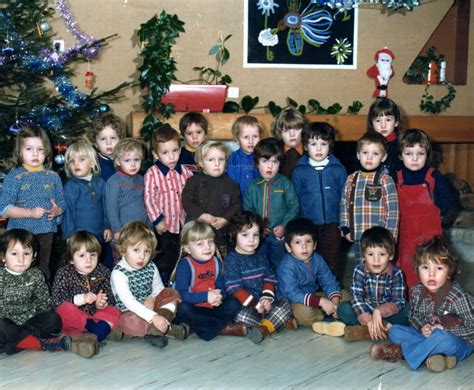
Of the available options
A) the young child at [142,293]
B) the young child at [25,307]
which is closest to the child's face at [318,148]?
the young child at [142,293]

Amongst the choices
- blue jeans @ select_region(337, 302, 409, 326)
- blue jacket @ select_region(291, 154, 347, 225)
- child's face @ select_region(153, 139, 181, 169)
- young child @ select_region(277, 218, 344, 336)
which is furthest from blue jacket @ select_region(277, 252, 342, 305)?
child's face @ select_region(153, 139, 181, 169)

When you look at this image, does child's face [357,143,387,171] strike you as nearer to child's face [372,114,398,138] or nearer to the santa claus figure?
child's face [372,114,398,138]

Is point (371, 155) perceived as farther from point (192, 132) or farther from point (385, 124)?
point (192, 132)

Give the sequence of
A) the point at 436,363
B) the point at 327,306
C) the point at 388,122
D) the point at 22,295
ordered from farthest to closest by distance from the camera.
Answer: the point at 388,122 < the point at 327,306 < the point at 22,295 < the point at 436,363

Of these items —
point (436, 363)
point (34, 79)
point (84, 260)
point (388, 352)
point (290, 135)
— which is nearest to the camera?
point (436, 363)

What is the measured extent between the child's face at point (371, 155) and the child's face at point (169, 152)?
120cm

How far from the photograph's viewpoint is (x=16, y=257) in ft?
13.4

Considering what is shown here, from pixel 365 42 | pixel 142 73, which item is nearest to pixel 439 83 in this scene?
pixel 365 42

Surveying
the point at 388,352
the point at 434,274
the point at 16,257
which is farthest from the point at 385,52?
the point at 16,257

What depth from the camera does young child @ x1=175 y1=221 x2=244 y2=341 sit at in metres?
4.33

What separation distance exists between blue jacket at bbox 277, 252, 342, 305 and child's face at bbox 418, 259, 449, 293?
76cm

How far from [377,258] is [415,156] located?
30.8 inches

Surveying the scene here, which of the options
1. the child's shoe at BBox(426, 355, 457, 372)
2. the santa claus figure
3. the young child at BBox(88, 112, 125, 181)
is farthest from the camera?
the santa claus figure

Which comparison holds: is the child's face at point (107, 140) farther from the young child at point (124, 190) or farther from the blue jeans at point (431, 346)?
the blue jeans at point (431, 346)
